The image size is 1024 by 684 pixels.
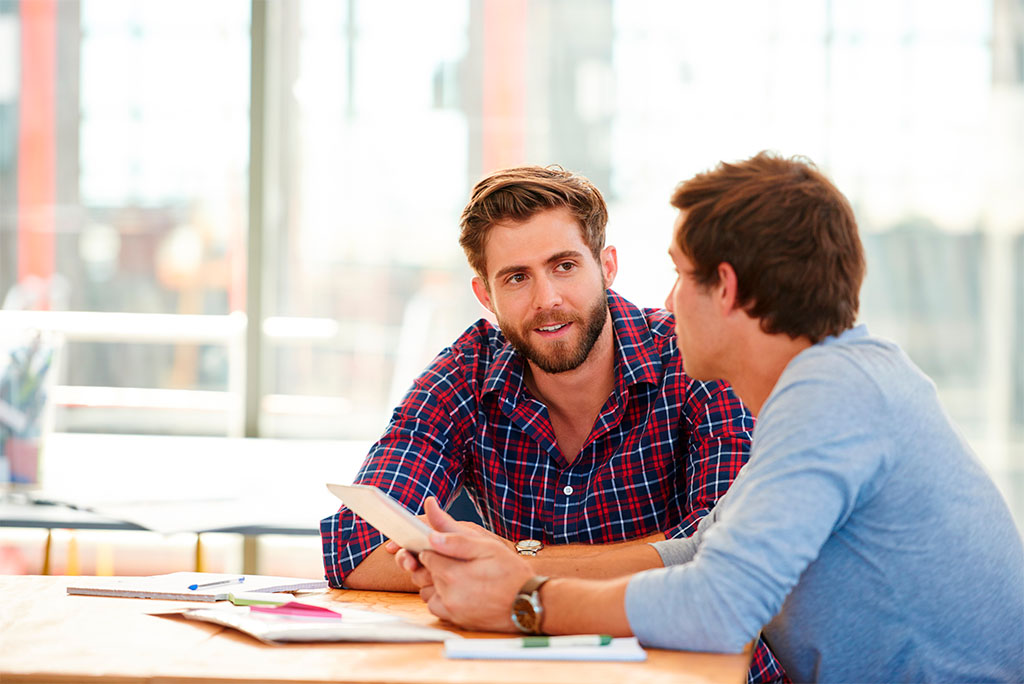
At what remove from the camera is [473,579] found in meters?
1.35

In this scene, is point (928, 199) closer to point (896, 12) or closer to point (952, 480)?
point (896, 12)

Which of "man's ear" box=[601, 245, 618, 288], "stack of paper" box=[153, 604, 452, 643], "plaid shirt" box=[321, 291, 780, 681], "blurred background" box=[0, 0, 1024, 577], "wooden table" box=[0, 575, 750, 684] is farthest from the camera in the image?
"blurred background" box=[0, 0, 1024, 577]

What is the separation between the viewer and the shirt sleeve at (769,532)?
117 centimetres

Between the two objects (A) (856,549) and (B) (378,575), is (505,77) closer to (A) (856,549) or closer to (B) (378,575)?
(B) (378,575)

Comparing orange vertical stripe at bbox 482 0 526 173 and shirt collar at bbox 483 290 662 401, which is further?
orange vertical stripe at bbox 482 0 526 173

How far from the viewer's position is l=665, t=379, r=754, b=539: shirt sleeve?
1.78 metres

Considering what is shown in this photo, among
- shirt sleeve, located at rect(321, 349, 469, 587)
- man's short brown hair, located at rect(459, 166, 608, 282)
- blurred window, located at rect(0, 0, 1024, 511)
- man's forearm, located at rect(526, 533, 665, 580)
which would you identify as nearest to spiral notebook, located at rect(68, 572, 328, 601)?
shirt sleeve, located at rect(321, 349, 469, 587)

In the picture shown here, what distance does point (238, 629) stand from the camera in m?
1.30

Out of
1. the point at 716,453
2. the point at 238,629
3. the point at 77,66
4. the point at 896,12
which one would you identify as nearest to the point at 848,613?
the point at 716,453

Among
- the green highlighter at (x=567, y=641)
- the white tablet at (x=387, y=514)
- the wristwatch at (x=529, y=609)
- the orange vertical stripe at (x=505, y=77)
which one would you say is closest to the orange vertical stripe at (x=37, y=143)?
the orange vertical stripe at (x=505, y=77)

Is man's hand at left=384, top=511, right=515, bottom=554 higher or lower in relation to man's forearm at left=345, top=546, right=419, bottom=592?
higher

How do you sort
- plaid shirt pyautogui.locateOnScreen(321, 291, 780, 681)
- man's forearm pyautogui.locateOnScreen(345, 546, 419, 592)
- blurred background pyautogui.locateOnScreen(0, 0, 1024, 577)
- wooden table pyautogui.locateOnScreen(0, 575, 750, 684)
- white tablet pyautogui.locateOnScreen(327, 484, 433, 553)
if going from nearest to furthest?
wooden table pyautogui.locateOnScreen(0, 575, 750, 684) < white tablet pyautogui.locateOnScreen(327, 484, 433, 553) < man's forearm pyautogui.locateOnScreen(345, 546, 419, 592) < plaid shirt pyautogui.locateOnScreen(321, 291, 780, 681) < blurred background pyautogui.locateOnScreen(0, 0, 1024, 577)

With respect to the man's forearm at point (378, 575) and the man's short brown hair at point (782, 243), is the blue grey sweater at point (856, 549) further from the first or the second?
the man's forearm at point (378, 575)

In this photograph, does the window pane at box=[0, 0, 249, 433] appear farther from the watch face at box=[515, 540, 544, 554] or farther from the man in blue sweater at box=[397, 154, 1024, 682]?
the man in blue sweater at box=[397, 154, 1024, 682]
